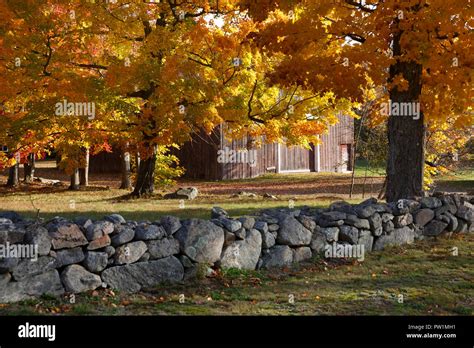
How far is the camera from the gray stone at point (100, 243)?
8336mm

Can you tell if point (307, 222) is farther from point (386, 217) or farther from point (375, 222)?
point (386, 217)

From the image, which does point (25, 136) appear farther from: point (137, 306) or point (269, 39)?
point (137, 306)

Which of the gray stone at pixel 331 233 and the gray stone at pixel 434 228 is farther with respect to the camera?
the gray stone at pixel 434 228

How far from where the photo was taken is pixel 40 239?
7.92 meters

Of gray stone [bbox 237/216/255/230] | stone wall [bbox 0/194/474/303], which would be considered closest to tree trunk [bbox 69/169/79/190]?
stone wall [bbox 0/194/474/303]

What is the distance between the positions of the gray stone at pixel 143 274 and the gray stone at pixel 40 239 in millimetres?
889

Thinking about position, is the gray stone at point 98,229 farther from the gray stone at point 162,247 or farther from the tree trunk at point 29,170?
the tree trunk at point 29,170

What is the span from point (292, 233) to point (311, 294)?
1.93 meters

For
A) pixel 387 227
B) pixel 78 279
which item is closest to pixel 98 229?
pixel 78 279

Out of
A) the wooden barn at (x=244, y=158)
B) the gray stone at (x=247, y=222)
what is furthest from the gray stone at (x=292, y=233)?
the wooden barn at (x=244, y=158)

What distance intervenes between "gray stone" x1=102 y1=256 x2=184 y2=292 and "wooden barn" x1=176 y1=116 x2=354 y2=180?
22401 millimetres

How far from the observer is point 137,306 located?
25.9 feet

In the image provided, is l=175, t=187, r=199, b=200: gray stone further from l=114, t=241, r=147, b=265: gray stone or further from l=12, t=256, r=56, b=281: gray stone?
l=12, t=256, r=56, b=281: gray stone

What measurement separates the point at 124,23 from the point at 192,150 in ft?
56.3
